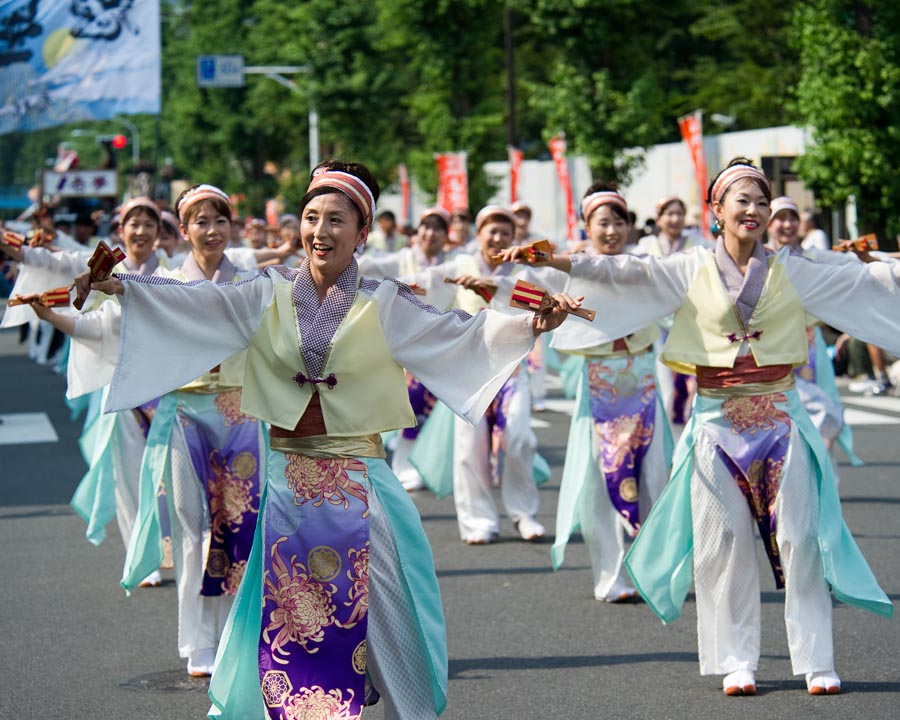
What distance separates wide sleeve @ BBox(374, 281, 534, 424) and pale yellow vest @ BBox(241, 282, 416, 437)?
0.50 feet

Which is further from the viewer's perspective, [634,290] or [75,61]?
[75,61]

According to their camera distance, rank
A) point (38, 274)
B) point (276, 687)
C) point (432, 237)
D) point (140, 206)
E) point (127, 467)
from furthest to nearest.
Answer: point (432, 237)
point (127, 467)
point (38, 274)
point (140, 206)
point (276, 687)

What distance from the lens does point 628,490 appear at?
308 inches

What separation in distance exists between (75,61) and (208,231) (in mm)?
6074

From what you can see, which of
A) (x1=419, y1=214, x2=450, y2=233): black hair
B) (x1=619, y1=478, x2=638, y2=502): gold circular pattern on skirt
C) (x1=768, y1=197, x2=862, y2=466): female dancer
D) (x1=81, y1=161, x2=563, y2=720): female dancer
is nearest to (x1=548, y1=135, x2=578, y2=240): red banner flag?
(x1=419, y1=214, x2=450, y2=233): black hair

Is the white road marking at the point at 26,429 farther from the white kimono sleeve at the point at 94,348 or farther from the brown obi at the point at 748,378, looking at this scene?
the brown obi at the point at 748,378

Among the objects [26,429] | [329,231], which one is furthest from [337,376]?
[26,429]

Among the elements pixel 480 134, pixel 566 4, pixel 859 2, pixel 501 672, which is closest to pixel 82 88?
pixel 501 672

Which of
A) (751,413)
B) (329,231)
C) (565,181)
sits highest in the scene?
(565,181)

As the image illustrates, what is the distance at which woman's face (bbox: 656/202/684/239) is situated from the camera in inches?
432

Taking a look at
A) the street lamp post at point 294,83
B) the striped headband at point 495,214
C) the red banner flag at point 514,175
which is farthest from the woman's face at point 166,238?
the street lamp post at point 294,83

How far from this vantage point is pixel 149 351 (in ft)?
15.8

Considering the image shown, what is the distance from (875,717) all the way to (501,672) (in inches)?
60.0

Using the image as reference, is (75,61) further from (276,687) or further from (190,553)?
(276,687)
